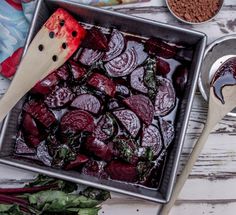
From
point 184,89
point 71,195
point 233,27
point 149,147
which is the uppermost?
point 233,27

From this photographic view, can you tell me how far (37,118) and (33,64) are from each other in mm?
149

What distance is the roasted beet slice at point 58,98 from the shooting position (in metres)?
1.62

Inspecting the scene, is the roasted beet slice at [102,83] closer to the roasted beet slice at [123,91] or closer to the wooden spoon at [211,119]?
the roasted beet slice at [123,91]

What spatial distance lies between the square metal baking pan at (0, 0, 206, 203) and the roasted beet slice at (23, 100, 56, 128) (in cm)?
4

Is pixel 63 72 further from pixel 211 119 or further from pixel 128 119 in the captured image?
pixel 211 119

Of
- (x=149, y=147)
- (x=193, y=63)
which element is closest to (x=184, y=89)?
(x=193, y=63)

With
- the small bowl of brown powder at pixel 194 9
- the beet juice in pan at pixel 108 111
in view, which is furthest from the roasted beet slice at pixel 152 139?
the small bowl of brown powder at pixel 194 9

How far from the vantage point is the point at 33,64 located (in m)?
1.56

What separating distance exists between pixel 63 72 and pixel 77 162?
25 cm

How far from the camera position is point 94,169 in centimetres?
163

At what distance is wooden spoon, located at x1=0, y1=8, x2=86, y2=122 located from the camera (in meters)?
1.55

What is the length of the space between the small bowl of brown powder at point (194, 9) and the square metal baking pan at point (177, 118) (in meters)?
0.07

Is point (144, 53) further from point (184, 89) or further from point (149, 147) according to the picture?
point (149, 147)

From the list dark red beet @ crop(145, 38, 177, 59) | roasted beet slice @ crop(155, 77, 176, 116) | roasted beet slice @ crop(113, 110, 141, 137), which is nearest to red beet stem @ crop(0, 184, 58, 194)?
roasted beet slice @ crop(113, 110, 141, 137)
